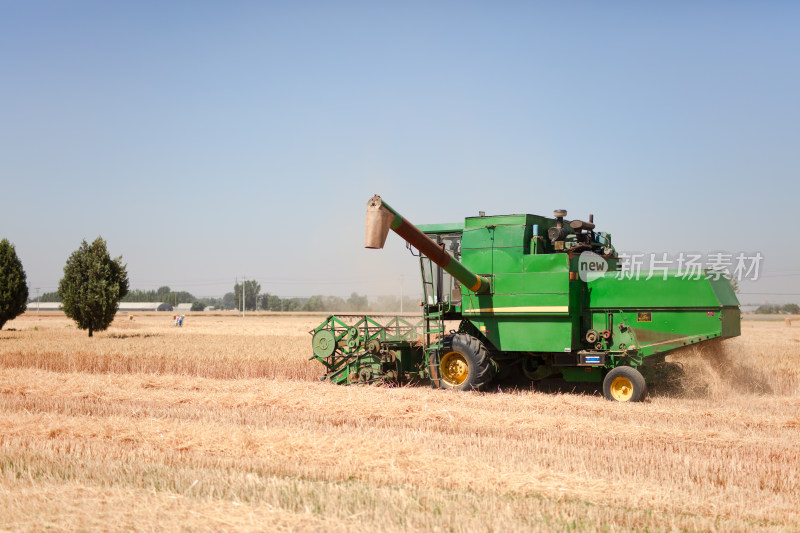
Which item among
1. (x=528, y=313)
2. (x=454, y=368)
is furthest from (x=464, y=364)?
(x=528, y=313)

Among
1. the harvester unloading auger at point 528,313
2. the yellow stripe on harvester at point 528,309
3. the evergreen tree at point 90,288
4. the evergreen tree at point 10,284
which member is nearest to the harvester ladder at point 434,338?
the harvester unloading auger at point 528,313

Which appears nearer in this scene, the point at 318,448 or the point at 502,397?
the point at 318,448

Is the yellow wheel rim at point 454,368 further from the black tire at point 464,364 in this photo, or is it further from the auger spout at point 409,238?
the auger spout at point 409,238

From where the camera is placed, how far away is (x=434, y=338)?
12.4m

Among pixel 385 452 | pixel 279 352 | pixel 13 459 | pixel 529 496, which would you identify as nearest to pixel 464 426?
pixel 385 452

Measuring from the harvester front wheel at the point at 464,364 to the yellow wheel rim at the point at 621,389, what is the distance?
2.01m

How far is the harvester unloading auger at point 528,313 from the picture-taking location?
10641 millimetres

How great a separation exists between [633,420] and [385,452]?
Answer: 3.81m

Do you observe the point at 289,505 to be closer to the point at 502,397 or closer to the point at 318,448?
the point at 318,448

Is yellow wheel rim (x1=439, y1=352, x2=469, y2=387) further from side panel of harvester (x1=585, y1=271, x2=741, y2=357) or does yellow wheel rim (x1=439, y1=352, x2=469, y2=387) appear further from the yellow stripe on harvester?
side panel of harvester (x1=585, y1=271, x2=741, y2=357)

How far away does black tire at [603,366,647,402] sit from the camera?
10.4 m

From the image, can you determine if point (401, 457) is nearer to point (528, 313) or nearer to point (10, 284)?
point (528, 313)

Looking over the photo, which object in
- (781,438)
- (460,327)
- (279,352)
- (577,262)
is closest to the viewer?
(781,438)

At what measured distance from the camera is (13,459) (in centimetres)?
662
